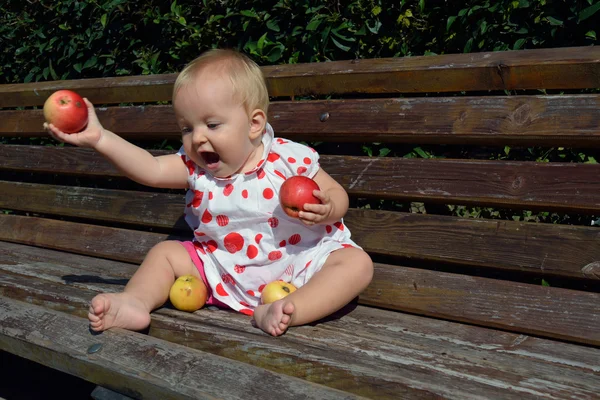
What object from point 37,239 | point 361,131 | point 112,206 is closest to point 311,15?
point 361,131

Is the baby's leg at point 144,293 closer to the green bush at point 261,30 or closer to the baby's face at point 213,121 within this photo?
the baby's face at point 213,121

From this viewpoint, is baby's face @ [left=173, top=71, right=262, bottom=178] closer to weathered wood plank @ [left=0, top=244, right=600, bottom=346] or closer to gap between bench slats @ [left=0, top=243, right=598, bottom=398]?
gap between bench slats @ [left=0, top=243, right=598, bottom=398]

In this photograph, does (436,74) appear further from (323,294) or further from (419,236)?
(323,294)

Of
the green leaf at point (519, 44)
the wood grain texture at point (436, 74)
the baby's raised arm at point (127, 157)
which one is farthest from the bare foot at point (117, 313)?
the green leaf at point (519, 44)

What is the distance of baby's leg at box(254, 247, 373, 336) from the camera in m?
2.35

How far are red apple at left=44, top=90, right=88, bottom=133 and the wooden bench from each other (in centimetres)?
64

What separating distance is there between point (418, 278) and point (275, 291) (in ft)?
1.73


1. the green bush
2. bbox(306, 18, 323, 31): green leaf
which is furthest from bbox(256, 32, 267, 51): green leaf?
bbox(306, 18, 323, 31): green leaf

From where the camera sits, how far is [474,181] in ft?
8.85

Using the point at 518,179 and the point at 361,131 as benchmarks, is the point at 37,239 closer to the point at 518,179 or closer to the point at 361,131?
the point at 361,131

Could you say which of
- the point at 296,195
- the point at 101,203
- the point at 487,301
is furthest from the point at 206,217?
the point at 101,203

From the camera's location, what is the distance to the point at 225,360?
6.84 feet

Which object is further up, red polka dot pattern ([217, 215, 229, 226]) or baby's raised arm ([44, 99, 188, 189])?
baby's raised arm ([44, 99, 188, 189])

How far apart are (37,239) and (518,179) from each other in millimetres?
2576
